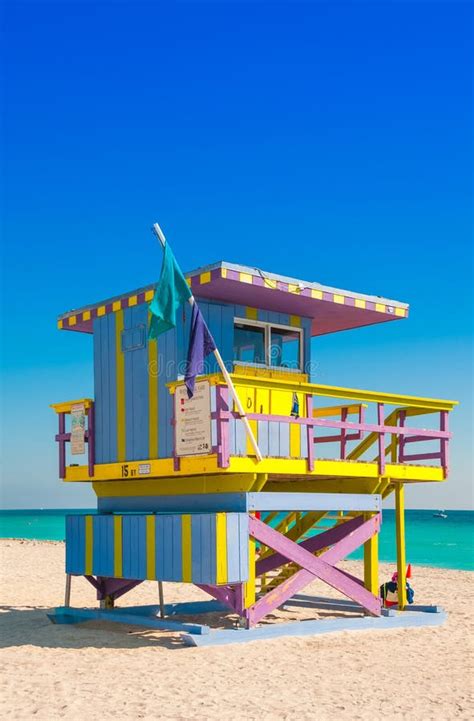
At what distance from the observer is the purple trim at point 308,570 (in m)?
12.8

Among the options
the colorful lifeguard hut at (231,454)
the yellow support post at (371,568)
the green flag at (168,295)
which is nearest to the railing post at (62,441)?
the colorful lifeguard hut at (231,454)

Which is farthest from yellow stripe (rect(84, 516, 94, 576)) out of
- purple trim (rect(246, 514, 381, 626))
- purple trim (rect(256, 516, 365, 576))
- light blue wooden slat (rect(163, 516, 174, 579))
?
purple trim (rect(246, 514, 381, 626))

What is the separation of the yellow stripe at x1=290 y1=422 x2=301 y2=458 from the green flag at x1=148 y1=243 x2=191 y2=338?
260 cm

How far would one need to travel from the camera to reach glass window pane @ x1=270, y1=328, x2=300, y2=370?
15141mm

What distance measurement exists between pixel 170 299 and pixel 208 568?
135 inches

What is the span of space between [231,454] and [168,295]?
2199mm

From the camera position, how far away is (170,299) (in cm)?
1256

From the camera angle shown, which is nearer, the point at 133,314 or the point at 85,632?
the point at 85,632

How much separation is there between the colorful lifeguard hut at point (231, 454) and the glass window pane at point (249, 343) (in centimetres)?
2

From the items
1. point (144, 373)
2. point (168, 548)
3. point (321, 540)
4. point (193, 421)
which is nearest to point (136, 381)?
point (144, 373)

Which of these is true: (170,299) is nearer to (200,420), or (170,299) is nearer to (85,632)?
(200,420)

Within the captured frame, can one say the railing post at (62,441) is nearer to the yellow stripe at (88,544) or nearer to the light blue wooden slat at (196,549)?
the yellow stripe at (88,544)

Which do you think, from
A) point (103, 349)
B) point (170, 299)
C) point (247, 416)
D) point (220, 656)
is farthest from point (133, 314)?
point (220, 656)

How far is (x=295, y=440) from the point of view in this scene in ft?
46.0
